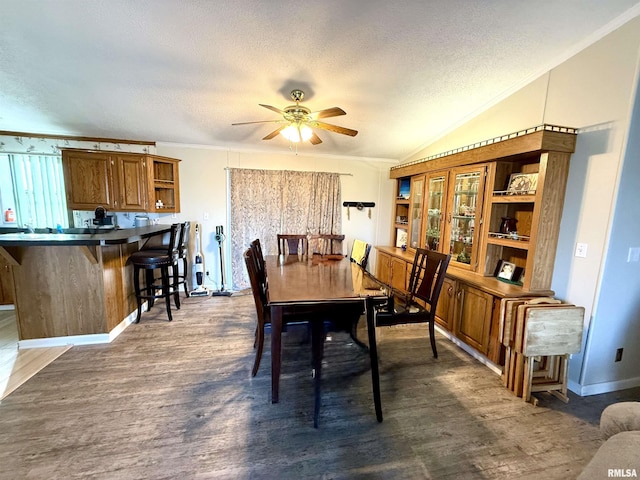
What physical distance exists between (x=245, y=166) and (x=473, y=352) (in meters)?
3.99

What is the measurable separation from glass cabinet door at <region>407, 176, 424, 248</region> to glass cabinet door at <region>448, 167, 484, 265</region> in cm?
68

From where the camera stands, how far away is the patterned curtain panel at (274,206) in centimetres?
423

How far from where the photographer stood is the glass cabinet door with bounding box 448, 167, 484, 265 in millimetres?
2826

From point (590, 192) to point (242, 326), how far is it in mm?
3551

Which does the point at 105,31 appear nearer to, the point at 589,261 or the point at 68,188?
the point at 68,188

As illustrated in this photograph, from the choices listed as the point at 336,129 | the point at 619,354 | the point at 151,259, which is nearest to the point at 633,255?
the point at 619,354

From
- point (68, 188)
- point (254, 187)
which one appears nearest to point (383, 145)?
point (254, 187)

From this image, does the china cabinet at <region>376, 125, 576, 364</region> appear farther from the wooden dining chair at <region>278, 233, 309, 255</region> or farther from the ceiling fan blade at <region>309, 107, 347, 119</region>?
the ceiling fan blade at <region>309, 107, 347, 119</region>

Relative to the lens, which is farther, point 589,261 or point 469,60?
point 469,60

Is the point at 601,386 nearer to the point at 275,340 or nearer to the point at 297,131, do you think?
the point at 275,340

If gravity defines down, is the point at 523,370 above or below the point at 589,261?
below

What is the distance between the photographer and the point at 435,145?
380cm

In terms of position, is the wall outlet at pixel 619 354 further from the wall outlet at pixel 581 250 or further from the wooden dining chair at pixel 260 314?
the wooden dining chair at pixel 260 314

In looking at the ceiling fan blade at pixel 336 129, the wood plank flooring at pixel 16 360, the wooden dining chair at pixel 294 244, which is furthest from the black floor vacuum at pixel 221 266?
the ceiling fan blade at pixel 336 129
